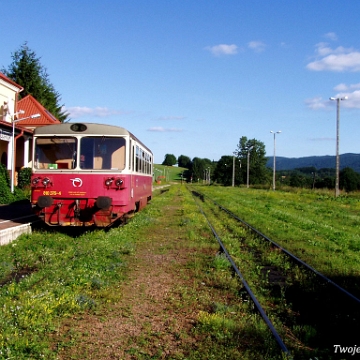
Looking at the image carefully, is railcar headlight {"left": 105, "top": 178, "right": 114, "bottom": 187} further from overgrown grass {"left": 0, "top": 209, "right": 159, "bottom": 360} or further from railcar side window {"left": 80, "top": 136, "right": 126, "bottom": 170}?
overgrown grass {"left": 0, "top": 209, "right": 159, "bottom": 360}

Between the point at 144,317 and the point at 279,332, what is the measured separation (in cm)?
166

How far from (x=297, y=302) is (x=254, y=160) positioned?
408 feet

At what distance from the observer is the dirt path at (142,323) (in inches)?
185

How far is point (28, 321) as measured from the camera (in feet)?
17.2

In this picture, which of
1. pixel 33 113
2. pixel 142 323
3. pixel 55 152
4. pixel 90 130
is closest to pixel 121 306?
pixel 142 323

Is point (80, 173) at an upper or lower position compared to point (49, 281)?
upper

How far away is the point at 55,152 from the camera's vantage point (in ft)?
40.2

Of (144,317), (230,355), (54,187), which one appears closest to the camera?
(230,355)

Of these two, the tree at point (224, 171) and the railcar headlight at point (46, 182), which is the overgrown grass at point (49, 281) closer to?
the railcar headlight at point (46, 182)

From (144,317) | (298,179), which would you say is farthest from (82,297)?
(298,179)

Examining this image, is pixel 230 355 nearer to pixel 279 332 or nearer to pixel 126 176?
pixel 279 332

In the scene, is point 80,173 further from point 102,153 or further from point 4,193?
point 4,193

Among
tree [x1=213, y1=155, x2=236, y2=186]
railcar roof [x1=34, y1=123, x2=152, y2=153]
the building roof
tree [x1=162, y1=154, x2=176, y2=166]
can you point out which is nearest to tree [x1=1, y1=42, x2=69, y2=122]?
the building roof

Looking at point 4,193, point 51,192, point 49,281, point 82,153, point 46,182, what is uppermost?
point 82,153
